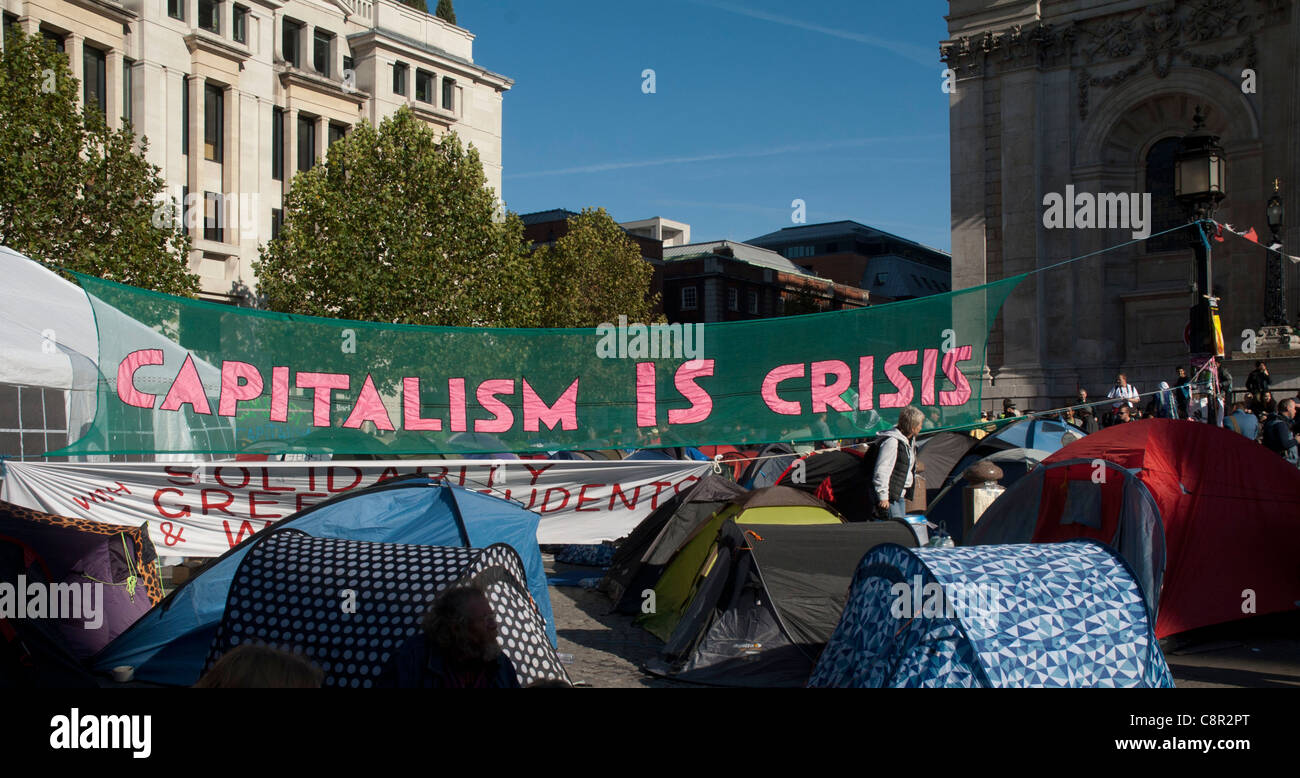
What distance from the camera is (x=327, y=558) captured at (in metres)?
6.43

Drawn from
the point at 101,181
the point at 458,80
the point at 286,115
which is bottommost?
the point at 101,181

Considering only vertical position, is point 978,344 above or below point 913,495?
above

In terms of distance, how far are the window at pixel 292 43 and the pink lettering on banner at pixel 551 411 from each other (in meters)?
36.4

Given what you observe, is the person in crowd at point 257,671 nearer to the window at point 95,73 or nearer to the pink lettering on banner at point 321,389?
the pink lettering on banner at point 321,389

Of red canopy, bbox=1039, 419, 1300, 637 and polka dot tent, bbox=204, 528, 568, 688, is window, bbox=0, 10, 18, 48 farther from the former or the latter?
red canopy, bbox=1039, 419, 1300, 637

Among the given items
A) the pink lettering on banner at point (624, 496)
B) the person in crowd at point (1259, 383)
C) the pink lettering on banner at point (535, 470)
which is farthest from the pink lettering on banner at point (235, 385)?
the person in crowd at point (1259, 383)

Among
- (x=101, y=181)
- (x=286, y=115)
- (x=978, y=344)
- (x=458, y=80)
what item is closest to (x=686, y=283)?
(x=458, y=80)

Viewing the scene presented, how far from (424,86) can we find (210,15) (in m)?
10.6

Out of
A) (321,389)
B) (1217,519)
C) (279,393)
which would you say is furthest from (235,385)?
(1217,519)

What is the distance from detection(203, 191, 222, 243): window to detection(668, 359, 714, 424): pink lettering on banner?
31.9 metres

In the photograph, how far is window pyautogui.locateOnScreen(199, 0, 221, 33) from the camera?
38.2 metres

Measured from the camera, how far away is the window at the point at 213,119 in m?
38.2
